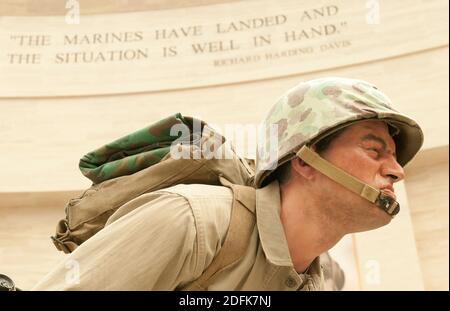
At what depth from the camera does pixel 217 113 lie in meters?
9.70

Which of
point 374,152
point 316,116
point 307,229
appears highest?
point 316,116

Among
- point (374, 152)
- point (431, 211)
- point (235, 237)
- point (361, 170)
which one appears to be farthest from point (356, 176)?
point (431, 211)

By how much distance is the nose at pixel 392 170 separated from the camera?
7.70ft

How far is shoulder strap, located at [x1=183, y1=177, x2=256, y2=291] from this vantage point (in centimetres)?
197

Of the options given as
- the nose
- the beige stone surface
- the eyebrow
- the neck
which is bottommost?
the beige stone surface

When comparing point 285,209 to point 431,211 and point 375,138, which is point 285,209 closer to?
point 375,138

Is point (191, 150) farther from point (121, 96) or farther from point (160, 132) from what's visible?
point (121, 96)

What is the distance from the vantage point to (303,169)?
2.39 metres

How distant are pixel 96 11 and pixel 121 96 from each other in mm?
1829

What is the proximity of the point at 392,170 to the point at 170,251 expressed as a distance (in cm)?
103

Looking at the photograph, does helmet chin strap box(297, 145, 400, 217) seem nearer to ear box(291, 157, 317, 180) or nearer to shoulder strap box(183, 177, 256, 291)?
ear box(291, 157, 317, 180)

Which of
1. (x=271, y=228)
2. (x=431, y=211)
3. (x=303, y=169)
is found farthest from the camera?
(x=431, y=211)

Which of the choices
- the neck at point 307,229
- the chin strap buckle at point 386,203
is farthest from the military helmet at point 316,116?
the chin strap buckle at point 386,203

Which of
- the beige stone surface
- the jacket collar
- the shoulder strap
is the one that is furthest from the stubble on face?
the beige stone surface
